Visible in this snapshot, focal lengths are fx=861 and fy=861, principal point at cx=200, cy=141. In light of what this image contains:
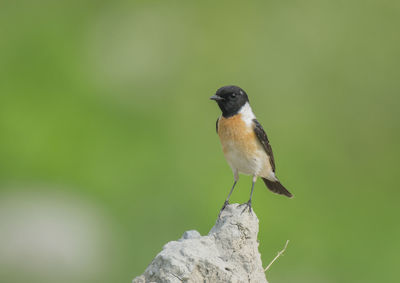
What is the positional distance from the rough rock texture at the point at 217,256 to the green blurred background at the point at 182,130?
7421 millimetres

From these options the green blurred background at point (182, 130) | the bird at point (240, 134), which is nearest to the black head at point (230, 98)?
the bird at point (240, 134)

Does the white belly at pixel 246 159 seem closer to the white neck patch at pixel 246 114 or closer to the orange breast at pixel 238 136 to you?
the orange breast at pixel 238 136

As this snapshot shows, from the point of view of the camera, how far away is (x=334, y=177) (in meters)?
19.4

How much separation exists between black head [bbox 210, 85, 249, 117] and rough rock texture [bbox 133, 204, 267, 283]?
5.07ft

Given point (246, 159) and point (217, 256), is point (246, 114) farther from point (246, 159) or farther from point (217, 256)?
point (217, 256)

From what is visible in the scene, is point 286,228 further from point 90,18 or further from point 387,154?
point 90,18

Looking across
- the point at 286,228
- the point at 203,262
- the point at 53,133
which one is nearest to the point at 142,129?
the point at 53,133

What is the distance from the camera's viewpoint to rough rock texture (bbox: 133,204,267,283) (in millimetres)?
6480

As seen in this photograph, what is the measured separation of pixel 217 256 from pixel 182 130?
500 inches

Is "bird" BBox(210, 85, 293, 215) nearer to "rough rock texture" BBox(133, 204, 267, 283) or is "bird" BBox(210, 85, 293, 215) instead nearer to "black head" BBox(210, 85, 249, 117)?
"black head" BBox(210, 85, 249, 117)

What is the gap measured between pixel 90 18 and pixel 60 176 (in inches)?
272

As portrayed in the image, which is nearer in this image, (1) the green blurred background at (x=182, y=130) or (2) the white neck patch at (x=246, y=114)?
→ (2) the white neck patch at (x=246, y=114)

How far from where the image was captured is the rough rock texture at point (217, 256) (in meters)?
6.48

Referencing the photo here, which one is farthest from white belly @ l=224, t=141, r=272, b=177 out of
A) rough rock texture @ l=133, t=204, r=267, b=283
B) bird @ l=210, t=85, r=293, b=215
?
rough rock texture @ l=133, t=204, r=267, b=283
